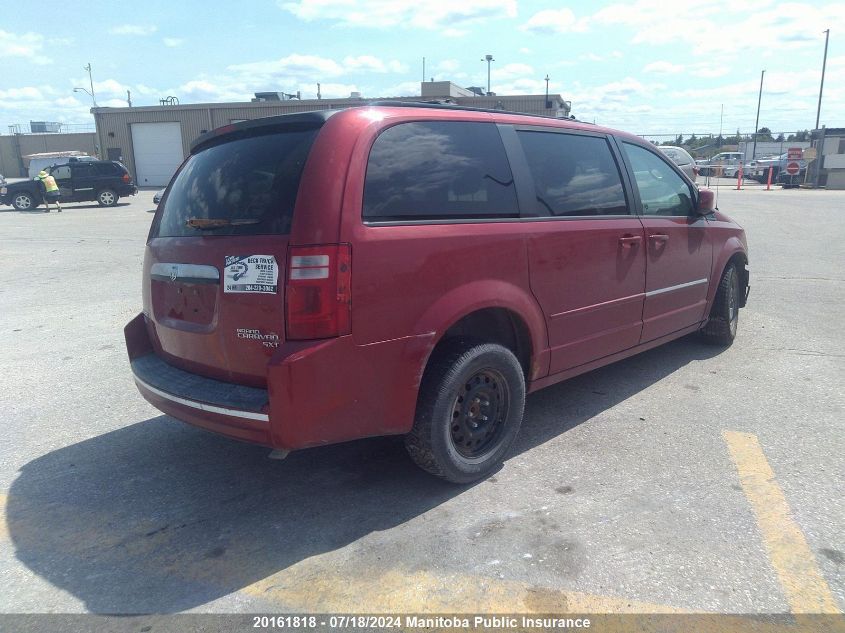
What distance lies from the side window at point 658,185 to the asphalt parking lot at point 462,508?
4.43 feet

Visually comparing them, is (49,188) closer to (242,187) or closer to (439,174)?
(242,187)

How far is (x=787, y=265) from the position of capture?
1027 cm

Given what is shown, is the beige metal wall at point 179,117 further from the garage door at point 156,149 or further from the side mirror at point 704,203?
the side mirror at point 704,203

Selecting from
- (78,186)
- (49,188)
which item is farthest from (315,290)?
(78,186)

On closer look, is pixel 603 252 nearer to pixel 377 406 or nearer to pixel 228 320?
pixel 377 406

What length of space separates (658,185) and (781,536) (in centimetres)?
279

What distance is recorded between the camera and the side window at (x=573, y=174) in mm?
3832

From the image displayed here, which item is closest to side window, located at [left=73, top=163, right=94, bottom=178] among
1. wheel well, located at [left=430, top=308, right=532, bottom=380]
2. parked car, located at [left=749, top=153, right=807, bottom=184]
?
wheel well, located at [left=430, top=308, right=532, bottom=380]

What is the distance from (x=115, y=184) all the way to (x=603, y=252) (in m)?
25.0

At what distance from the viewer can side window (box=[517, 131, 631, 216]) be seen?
3.83 metres

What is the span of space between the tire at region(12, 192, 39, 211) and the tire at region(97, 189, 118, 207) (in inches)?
91.6

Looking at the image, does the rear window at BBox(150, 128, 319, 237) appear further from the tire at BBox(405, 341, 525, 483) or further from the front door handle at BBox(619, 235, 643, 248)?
the front door handle at BBox(619, 235, 643, 248)

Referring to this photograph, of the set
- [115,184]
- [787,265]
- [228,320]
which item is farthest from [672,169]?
[115,184]

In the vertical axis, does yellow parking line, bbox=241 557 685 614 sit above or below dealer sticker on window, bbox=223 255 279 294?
below
